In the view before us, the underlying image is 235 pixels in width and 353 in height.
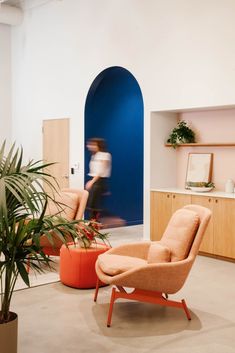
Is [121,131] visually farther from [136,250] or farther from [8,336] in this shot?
[8,336]

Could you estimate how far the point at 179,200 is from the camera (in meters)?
6.67

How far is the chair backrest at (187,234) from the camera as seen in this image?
4016 millimetres

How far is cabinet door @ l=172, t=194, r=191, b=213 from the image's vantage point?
6.58 m

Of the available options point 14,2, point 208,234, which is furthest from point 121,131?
point 14,2

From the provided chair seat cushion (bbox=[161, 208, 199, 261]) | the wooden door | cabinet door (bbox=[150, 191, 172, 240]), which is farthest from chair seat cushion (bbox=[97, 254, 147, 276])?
the wooden door

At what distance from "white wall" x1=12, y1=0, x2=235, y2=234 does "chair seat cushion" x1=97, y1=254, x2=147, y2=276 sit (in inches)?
111

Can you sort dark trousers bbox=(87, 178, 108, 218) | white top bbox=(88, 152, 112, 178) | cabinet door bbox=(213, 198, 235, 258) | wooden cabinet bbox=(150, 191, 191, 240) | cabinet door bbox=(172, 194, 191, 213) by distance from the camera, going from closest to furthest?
cabinet door bbox=(213, 198, 235, 258) < cabinet door bbox=(172, 194, 191, 213) < wooden cabinet bbox=(150, 191, 191, 240) < white top bbox=(88, 152, 112, 178) < dark trousers bbox=(87, 178, 108, 218)

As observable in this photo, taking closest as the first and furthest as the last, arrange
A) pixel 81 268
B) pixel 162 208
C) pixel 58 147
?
pixel 81 268
pixel 162 208
pixel 58 147

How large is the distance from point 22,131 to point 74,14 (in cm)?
279

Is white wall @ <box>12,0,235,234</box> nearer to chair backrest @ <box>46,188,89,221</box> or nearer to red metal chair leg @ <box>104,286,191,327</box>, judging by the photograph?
chair backrest @ <box>46,188,89,221</box>

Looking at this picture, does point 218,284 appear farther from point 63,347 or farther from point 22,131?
point 22,131

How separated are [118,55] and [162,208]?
2538 mm

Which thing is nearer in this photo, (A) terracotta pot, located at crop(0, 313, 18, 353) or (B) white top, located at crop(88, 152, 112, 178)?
(A) terracotta pot, located at crop(0, 313, 18, 353)

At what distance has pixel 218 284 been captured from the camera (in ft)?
16.6
